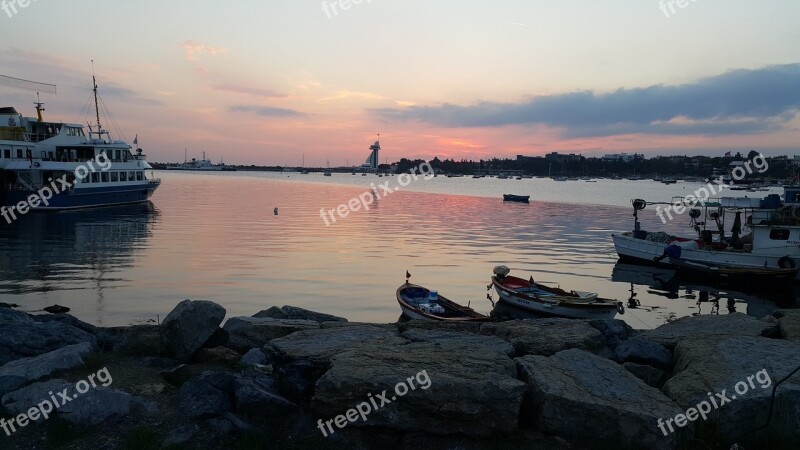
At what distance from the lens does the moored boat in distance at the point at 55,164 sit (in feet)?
188

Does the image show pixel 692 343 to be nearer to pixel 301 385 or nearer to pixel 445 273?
pixel 301 385

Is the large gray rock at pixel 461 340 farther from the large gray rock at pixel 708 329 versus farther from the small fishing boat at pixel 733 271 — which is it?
the small fishing boat at pixel 733 271

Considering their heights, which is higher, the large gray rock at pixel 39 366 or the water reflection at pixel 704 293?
the large gray rock at pixel 39 366

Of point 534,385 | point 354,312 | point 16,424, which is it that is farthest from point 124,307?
point 534,385

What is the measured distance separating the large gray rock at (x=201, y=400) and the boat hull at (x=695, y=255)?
33.6 meters

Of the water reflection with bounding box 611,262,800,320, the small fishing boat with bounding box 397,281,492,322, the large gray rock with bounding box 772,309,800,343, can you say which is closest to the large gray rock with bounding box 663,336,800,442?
the large gray rock with bounding box 772,309,800,343

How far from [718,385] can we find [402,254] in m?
29.6

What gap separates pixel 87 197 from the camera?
6284 centimetres

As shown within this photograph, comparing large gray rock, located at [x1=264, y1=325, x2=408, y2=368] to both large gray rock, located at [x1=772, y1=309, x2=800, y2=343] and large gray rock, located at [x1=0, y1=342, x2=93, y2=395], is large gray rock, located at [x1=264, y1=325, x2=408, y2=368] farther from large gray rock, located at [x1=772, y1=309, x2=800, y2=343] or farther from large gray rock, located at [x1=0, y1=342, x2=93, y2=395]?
large gray rock, located at [x1=772, y1=309, x2=800, y2=343]

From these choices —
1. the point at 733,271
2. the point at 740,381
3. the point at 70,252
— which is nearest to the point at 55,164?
the point at 70,252

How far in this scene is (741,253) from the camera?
3309 centimetres

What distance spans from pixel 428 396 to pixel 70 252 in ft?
119

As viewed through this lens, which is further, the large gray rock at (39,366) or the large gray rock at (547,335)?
the large gray rock at (547,335)

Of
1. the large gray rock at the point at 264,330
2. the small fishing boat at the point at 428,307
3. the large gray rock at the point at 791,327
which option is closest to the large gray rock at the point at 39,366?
the large gray rock at the point at 264,330
